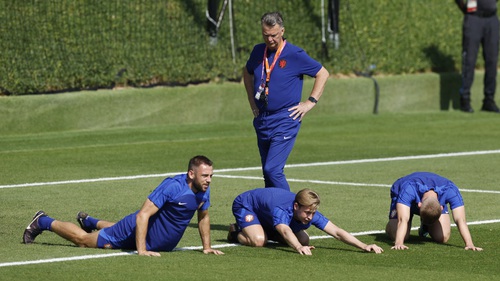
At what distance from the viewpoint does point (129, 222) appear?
36.8 feet

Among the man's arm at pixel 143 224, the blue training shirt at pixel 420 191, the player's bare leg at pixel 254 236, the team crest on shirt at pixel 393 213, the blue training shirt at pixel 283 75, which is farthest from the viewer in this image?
the blue training shirt at pixel 283 75

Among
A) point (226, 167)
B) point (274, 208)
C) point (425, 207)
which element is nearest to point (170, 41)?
point (226, 167)

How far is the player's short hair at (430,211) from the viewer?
11.5 meters

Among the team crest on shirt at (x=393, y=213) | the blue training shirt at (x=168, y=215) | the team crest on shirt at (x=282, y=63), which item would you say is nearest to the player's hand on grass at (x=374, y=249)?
the team crest on shirt at (x=393, y=213)

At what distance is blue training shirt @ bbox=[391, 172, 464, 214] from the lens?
11.9 metres

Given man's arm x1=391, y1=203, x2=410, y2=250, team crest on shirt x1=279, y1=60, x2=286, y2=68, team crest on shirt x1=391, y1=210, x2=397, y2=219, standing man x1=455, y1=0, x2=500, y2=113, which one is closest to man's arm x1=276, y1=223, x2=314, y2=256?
man's arm x1=391, y1=203, x2=410, y2=250

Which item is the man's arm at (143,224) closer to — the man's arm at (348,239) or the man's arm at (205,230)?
the man's arm at (205,230)

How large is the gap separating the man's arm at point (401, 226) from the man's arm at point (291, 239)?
90 centimetres

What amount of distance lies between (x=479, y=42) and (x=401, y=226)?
619 inches

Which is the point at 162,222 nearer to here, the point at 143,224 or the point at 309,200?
the point at 143,224

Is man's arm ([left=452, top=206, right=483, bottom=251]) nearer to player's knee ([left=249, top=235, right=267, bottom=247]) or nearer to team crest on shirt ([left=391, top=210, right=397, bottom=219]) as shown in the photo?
team crest on shirt ([left=391, top=210, right=397, bottom=219])

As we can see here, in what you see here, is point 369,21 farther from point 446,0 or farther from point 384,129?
point 384,129

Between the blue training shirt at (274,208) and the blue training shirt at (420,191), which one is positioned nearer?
the blue training shirt at (274,208)

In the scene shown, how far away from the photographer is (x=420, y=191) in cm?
1196
